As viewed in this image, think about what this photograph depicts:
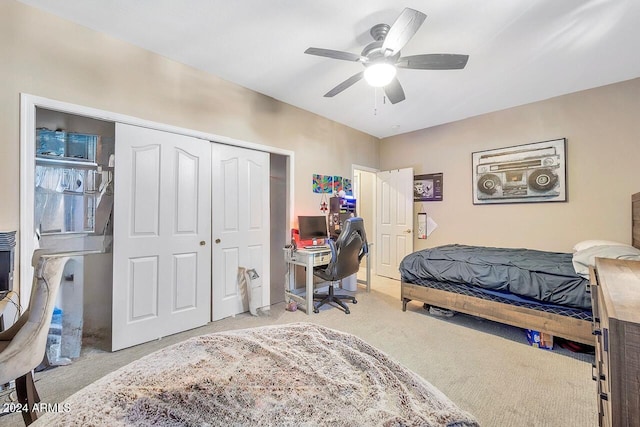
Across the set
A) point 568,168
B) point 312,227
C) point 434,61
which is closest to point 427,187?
point 568,168

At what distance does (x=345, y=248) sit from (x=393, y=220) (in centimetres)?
203

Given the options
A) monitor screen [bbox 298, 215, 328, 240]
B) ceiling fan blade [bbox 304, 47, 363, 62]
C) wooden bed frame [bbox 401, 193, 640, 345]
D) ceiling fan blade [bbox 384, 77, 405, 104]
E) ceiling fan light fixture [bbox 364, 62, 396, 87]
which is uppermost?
ceiling fan blade [bbox 304, 47, 363, 62]

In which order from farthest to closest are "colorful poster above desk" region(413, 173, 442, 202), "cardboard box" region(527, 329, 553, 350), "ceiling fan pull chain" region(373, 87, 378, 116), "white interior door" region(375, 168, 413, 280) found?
"white interior door" region(375, 168, 413, 280) → "colorful poster above desk" region(413, 173, 442, 202) → "ceiling fan pull chain" region(373, 87, 378, 116) → "cardboard box" region(527, 329, 553, 350)

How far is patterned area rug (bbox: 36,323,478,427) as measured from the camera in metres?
0.70

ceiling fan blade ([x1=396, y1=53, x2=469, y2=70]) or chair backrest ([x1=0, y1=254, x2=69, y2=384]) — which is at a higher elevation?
ceiling fan blade ([x1=396, y1=53, x2=469, y2=70])

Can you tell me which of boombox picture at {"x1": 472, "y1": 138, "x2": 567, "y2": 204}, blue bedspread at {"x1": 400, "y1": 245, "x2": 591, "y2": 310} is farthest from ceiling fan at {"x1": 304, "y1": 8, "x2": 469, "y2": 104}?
boombox picture at {"x1": 472, "y1": 138, "x2": 567, "y2": 204}

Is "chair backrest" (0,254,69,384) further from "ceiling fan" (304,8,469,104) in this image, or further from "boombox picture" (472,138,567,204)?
"boombox picture" (472,138,567,204)

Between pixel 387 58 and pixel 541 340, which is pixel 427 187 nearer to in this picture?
pixel 541 340

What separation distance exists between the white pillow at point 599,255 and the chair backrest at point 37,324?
3.41 m

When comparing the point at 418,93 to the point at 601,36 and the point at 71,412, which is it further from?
the point at 71,412

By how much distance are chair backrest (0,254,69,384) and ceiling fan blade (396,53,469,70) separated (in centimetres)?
259

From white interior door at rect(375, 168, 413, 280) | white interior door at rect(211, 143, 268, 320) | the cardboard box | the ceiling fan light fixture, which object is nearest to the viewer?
the ceiling fan light fixture

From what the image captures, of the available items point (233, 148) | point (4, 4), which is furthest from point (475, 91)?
point (4, 4)

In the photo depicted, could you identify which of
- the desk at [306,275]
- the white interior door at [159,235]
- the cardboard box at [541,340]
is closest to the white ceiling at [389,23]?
the white interior door at [159,235]
